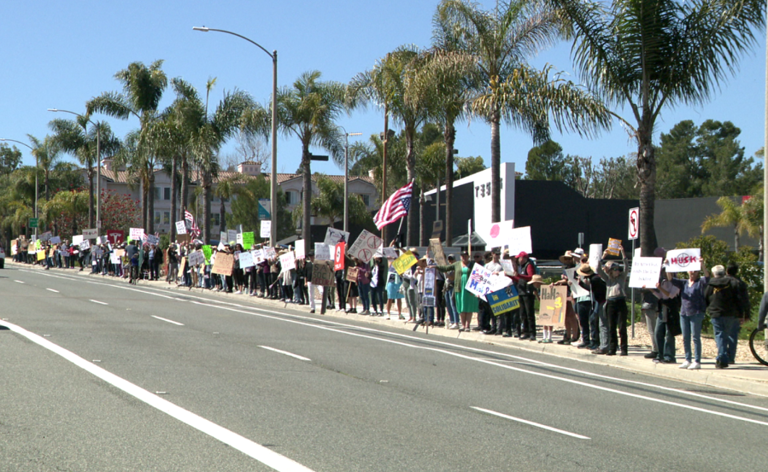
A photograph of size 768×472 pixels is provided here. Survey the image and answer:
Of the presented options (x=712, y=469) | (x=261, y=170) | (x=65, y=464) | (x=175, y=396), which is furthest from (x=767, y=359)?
(x=261, y=170)

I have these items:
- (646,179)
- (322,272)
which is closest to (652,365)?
(646,179)

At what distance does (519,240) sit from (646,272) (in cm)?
469

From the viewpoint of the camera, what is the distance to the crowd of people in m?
14.1

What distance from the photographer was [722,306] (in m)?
13.8

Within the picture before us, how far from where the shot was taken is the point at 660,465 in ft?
23.8

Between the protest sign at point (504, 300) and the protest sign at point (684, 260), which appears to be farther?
the protest sign at point (504, 300)

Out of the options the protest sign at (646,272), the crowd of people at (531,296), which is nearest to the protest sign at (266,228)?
the crowd of people at (531,296)

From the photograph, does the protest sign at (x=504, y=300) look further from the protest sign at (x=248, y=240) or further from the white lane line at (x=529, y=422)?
the protest sign at (x=248, y=240)

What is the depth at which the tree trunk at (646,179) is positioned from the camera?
1903cm

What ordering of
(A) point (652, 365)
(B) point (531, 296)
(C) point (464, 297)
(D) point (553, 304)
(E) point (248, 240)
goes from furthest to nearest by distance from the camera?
(E) point (248, 240), (C) point (464, 297), (B) point (531, 296), (D) point (553, 304), (A) point (652, 365)

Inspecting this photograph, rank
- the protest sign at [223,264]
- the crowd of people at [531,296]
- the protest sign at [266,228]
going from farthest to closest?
1. the protest sign at [223,264]
2. the protest sign at [266,228]
3. the crowd of people at [531,296]

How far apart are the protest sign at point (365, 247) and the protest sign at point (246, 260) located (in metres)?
7.76

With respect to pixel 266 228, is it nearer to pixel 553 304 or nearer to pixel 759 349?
pixel 553 304

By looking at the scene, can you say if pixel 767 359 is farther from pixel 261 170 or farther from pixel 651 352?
pixel 261 170
